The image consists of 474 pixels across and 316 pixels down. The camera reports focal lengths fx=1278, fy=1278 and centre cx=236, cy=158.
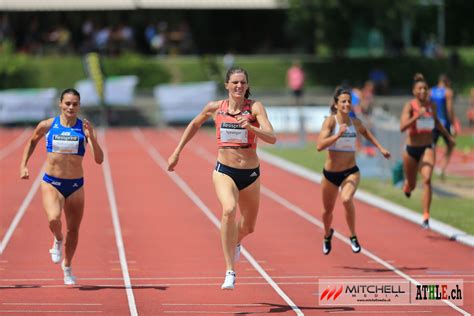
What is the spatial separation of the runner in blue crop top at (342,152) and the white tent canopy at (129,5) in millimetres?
40673

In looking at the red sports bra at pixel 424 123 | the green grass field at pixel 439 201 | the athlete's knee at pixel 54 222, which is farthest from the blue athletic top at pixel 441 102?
the athlete's knee at pixel 54 222

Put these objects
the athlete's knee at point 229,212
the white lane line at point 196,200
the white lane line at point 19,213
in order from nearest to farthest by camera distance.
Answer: the athlete's knee at point 229,212
the white lane line at point 196,200
the white lane line at point 19,213

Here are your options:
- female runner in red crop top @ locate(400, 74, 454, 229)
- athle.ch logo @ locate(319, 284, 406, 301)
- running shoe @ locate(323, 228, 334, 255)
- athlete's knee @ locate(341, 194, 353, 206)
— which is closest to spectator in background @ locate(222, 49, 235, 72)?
female runner in red crop top @ locate(400, 74, 454, 229)

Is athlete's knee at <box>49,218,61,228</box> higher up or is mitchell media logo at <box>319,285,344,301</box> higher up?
athlete's knee at <box>49,218,61,228</box>

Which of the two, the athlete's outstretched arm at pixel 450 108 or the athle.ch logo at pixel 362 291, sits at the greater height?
the athlete's outstretched arm at pixel 450 108

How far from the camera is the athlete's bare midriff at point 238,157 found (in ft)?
39.5

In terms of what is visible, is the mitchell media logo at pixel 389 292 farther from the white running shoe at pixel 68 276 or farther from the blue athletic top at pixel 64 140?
the blue athletic top at pixel 64 140

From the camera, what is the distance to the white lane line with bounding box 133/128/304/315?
12679mm

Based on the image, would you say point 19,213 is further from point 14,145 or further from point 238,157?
point 14,145

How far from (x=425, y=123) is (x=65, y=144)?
6.24 meters

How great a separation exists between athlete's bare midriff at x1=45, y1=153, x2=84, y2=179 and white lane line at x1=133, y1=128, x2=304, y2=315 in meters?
2.36

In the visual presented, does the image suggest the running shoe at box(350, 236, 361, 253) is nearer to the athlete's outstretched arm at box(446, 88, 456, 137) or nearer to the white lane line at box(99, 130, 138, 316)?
the white lane line at box(99, 130, 138, 316)

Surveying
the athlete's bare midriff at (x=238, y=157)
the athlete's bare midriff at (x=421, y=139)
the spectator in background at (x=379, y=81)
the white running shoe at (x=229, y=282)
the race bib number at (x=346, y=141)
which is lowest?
the spectator in background at (x=379, y=81)

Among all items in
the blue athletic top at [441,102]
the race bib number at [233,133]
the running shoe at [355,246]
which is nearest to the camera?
the race bib number at [233,133]
